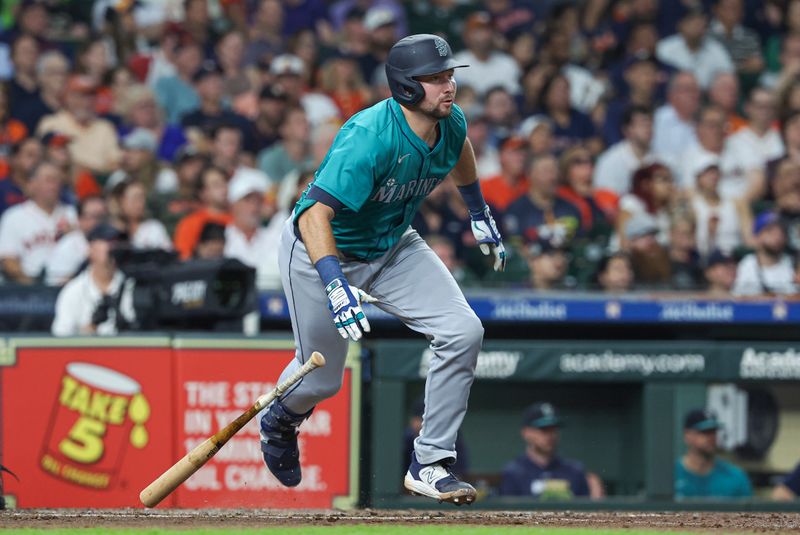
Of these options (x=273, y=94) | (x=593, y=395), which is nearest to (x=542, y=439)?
(x=593, y=395)

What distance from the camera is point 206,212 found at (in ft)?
33.4

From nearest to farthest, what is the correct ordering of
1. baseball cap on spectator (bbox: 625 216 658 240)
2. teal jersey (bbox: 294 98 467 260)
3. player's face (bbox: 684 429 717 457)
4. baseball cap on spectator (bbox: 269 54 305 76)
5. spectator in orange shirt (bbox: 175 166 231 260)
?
teal jersey (bbox: 294 98 467 260) → player's face (bbox: 684 429 717 457) → spectator in orange shirt (bbox: 175 166 231 260) → baseball cap on spectator (bbox: 625 216 658 240) → baseball cap on spectator (bbox: 269 54 305 76)

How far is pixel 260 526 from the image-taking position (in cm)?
602

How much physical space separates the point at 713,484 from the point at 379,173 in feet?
12.6

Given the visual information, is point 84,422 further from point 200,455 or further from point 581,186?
point 581,186

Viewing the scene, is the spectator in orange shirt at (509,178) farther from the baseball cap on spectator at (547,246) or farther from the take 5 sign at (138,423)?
the take 5 sign at (138,423)

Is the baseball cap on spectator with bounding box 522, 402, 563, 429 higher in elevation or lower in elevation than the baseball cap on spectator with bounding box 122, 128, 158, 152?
lower

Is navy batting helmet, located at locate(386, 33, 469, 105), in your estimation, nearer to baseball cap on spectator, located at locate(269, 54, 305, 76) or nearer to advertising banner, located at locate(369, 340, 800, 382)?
advertising banner, located at locate(369, 340, 800, 382)

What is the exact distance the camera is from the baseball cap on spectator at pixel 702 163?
37.3 feet

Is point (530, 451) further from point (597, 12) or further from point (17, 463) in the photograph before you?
point (597, 12)

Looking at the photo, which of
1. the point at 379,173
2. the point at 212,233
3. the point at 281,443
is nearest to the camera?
the point at 379,173

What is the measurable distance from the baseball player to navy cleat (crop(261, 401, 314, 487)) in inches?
0.5

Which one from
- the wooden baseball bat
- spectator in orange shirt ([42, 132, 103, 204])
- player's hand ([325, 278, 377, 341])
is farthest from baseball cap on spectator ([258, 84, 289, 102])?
player's hand ([325, 278, 377, 341])

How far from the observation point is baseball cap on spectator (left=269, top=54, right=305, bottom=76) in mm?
11938
